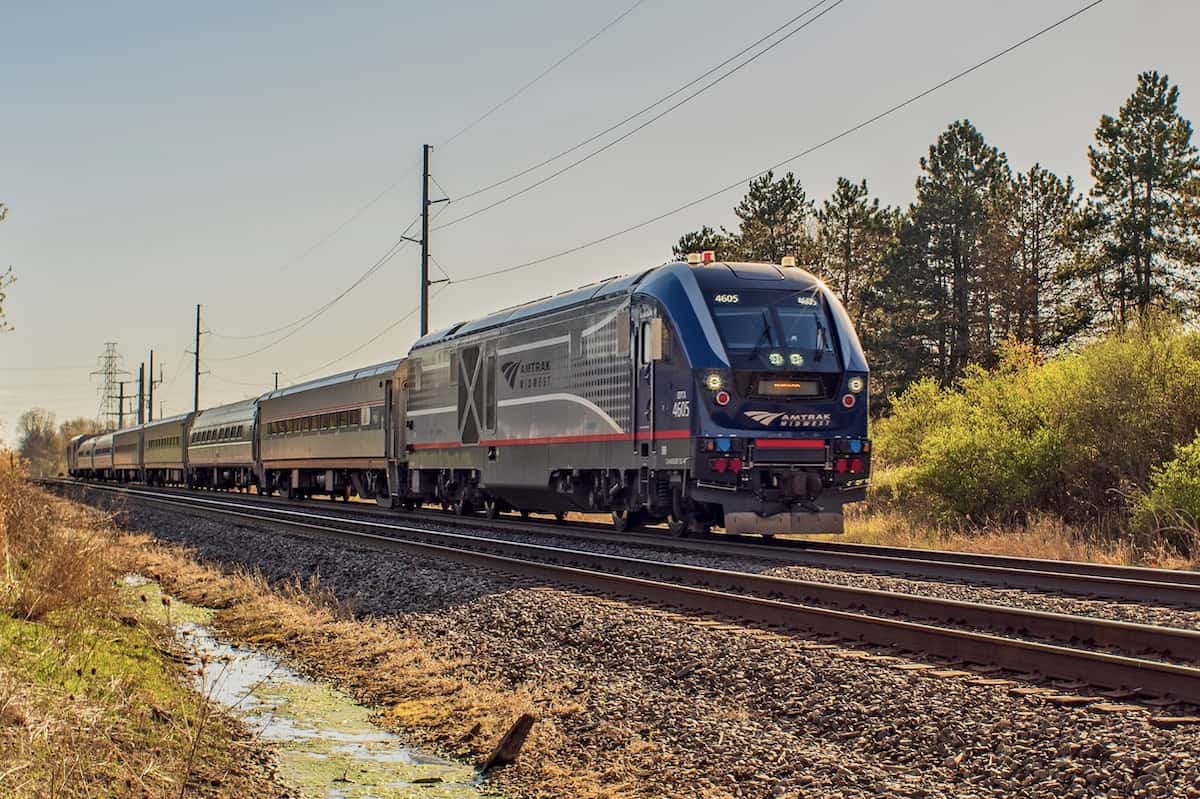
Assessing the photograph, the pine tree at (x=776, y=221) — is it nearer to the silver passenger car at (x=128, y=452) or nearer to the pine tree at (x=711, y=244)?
the pine tree at (x=711, y=244)

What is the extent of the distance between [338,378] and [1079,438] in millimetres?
20849

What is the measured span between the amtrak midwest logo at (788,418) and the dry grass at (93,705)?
773 centimetres

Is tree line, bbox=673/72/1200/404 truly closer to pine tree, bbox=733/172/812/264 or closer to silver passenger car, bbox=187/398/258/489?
pine tree, bbox=733/172/812/264

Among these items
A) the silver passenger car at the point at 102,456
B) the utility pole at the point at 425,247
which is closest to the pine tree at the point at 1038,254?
the utility pole at the point at 425,247

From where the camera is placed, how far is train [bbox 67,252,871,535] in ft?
51.5

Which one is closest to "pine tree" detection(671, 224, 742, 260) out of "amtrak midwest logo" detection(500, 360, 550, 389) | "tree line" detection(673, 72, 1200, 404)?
"tree line" detection(673, 72, 1200, 404)

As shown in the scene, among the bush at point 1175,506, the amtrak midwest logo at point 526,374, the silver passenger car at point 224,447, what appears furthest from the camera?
the silver passenger car at point 224,447

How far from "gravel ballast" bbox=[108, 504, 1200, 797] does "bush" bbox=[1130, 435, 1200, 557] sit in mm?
7968

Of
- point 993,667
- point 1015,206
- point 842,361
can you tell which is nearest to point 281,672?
point 993,667

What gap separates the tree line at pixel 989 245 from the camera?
148 ft

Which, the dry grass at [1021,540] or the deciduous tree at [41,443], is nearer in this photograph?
the dry grass at [1021,540]

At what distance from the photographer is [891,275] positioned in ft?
168

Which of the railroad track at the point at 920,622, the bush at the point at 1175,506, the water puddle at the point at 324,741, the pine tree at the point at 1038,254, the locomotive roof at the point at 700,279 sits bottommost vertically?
the water puddle at the point at 324,741

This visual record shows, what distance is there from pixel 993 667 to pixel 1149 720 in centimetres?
152
